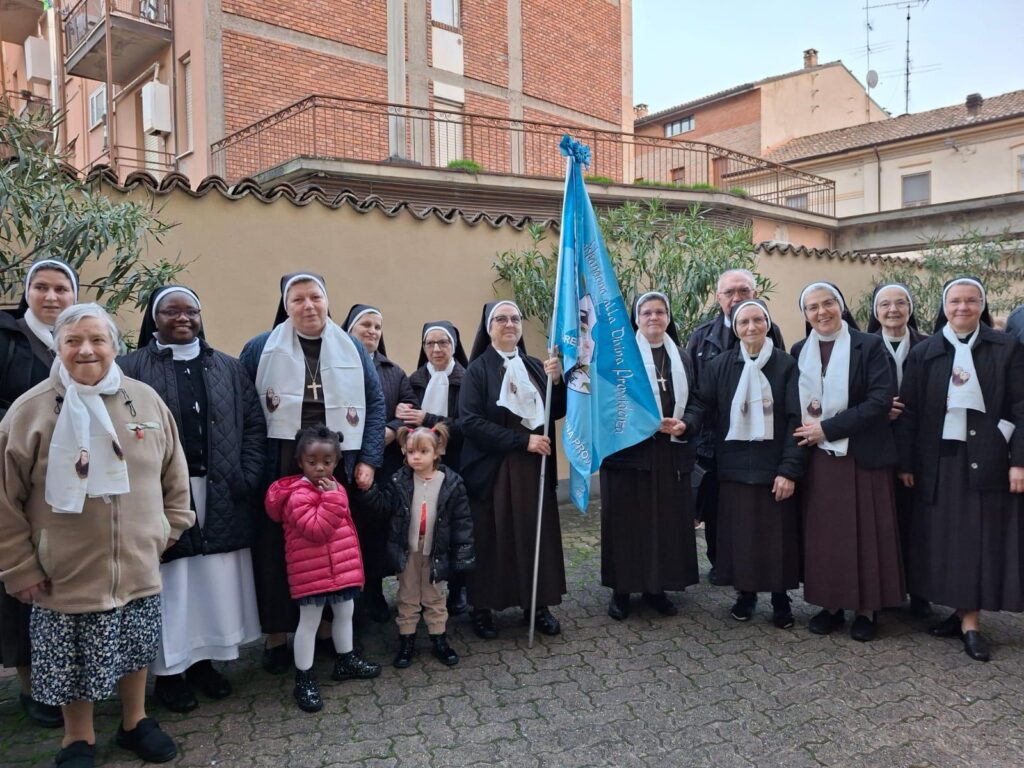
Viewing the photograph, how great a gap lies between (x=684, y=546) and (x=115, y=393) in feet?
11.1

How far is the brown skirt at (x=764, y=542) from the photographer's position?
459 centimetres

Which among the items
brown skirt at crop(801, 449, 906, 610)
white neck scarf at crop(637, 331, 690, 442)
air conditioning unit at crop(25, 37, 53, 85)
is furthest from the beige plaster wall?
brown skirt at crop(801, 449, 906, 610)

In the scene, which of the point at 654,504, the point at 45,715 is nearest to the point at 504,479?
the point at 654,504

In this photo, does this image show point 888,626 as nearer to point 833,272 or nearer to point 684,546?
point 684,546

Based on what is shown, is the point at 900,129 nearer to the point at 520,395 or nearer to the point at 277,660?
the point at 520,395

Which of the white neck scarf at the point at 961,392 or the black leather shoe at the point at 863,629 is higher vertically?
the white neck scarf at the point at 961,392

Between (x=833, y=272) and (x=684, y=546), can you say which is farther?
(x=833, y=272)

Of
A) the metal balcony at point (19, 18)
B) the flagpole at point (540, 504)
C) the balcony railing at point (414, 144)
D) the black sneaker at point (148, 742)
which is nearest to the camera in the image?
the black sneaker at point (148, 742)

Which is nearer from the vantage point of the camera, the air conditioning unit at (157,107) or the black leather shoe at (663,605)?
the black leather shoe at (663,605)

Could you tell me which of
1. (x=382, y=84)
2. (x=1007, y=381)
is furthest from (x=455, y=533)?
(x=382, y=84)

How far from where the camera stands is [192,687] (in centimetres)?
378

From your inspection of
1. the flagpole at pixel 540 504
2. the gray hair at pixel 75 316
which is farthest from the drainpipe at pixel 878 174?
the gray hair at pixel 75 316

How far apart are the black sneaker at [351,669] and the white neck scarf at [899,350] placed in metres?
3.59

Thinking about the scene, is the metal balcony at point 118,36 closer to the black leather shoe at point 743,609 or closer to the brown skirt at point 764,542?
the brown skirt at point 764,542
